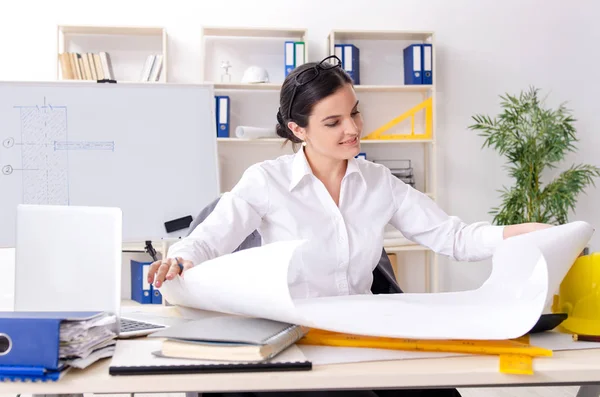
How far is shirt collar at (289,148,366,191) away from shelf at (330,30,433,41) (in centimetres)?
291

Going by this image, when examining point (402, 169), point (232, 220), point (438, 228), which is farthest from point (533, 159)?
point (232, 220)

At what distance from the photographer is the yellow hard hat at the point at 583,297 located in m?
1.20

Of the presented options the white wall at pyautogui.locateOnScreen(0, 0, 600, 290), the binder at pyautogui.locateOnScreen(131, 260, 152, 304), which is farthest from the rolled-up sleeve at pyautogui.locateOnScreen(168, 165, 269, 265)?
the white wall at pyautogui.locateOnScreen(0, 0, 600, 290)

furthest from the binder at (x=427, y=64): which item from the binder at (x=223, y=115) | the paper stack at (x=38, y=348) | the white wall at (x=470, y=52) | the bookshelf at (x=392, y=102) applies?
the paper stack at (x=38, y=348)

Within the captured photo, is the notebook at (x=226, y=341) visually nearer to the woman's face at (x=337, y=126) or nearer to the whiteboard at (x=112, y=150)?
the woman's face at (x=337, y=126)

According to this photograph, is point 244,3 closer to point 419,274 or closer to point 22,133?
point 419,274

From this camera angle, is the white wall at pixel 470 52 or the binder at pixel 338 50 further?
the white wall at pixel 470 52

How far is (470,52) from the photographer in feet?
16.1

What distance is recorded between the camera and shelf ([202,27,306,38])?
179 inches

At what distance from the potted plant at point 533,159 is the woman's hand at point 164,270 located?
3.50 metres

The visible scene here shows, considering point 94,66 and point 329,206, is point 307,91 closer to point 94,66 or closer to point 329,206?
point 329,206

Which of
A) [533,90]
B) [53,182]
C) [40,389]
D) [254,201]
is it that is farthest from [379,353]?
[533,90]

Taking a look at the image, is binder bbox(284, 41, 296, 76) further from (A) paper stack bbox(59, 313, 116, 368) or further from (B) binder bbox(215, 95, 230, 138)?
(A) paper stack bbox(59, 313, 116, 368)

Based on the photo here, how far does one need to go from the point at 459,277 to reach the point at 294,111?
3397mm
